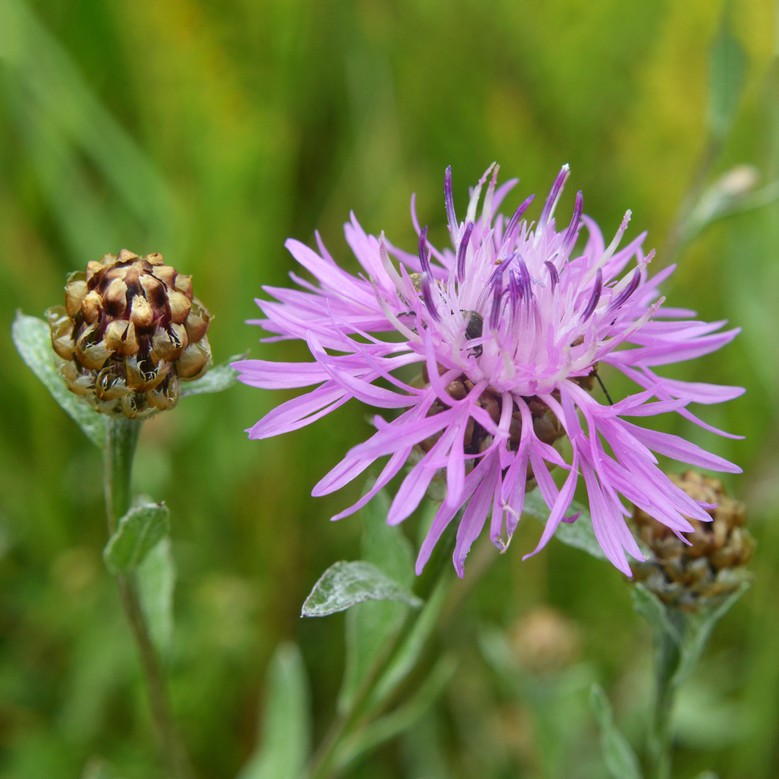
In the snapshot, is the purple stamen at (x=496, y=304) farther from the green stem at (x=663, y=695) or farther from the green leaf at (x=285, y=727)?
the green leaf at (x=285, y=727)

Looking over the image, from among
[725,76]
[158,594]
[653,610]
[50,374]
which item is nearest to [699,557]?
[653,610]

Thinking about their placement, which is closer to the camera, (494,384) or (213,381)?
(494,384)

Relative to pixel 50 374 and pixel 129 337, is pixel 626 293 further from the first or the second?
pixel 50 374

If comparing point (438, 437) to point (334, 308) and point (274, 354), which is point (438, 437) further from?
point (274, 354)

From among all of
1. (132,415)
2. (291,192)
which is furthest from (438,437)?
(291,192)

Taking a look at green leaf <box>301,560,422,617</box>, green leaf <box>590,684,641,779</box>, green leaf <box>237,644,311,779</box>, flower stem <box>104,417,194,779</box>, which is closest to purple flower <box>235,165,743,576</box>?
green leaf <box>301,560,422,617</box>
